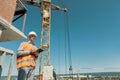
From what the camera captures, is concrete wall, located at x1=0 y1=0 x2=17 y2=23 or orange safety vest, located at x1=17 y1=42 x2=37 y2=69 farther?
concrete wall, located at x1=0 y1=0 x2=17 y2=23

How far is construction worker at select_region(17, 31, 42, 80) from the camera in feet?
11.5

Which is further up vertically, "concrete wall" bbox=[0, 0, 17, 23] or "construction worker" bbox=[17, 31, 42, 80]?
"concrete wall" bbox=[0, 0, 17, 23]

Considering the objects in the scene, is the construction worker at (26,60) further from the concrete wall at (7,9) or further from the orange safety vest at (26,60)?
the concrete wall at (7,9)

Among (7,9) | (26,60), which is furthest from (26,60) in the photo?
(7,9)

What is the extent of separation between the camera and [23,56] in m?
3.63

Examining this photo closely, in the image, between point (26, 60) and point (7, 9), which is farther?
point (7, 9)

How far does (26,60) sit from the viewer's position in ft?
11.9

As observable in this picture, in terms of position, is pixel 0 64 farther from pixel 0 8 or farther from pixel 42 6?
pixel 42 6

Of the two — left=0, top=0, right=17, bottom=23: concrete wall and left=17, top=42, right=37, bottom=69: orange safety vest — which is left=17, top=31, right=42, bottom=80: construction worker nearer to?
left=17, top=42, right=37, bottom=69: orange safety vest

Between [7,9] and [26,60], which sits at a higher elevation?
[7,9]

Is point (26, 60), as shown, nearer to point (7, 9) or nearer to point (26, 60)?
point (26, 60)

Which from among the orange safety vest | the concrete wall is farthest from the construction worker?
the concrete wall

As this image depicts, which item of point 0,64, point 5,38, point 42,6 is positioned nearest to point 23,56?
point 0,64

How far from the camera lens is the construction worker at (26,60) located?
A: 352cm
